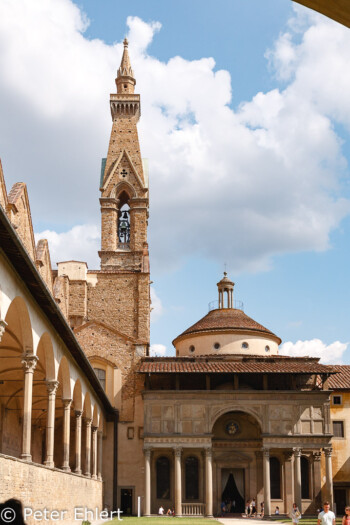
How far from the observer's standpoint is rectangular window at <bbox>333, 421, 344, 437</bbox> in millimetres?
43469

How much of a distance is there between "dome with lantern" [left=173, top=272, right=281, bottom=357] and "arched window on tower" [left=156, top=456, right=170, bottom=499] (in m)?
9.07

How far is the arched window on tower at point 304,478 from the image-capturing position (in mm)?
40875

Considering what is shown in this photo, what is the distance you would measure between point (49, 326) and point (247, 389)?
22.1 m

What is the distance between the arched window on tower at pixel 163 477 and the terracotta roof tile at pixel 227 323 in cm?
1034

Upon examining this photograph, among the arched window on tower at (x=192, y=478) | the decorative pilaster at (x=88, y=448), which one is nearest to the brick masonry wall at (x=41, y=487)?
the decorative pilaster at (x=88, y=448)

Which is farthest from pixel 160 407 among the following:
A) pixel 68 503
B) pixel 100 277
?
pixel 68 503

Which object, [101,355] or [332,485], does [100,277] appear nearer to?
[101,355]

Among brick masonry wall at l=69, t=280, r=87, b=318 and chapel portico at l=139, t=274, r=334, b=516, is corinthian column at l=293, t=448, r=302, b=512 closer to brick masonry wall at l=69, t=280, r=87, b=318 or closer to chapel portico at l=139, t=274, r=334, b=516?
chapel portico at l=139, t=274, r=334, b=516

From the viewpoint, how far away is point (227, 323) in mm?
48125

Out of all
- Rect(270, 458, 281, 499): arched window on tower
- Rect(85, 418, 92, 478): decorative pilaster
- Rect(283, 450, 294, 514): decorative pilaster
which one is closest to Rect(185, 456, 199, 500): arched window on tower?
Rect(270, 458, 281, 499): arched window on tower

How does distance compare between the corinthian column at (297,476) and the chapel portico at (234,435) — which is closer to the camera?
the corinthian column at (297,476)

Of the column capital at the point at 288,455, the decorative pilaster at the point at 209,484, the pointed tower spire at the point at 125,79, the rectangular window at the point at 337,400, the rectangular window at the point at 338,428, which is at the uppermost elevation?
the pointed tower spire at the point at 125,79

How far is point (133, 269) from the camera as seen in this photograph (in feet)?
168

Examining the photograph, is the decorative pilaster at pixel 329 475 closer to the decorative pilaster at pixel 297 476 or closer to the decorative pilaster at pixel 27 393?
the decorative pilaster at pixel 297 476
